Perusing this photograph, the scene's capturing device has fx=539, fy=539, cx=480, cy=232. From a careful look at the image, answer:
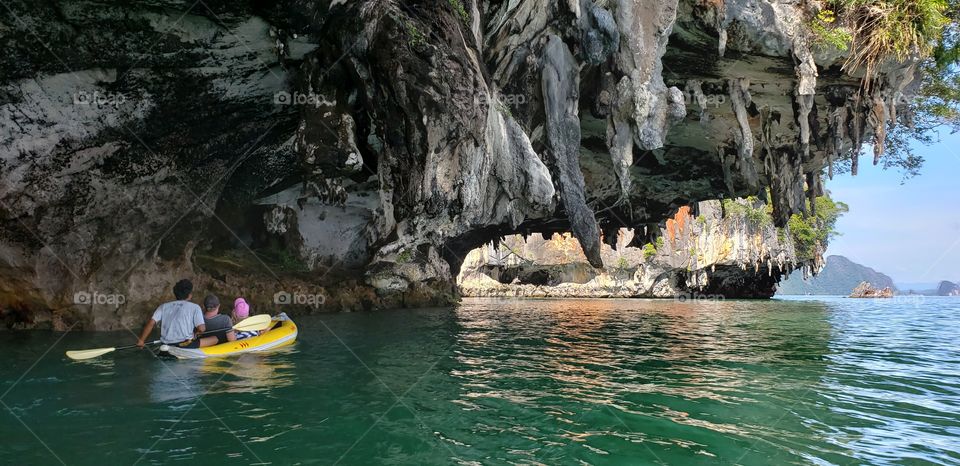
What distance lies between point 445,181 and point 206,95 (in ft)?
18.9

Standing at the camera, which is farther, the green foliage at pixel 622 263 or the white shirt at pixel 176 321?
the green foliage at pixel 622 263

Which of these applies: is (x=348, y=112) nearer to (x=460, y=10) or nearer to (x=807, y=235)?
(x=460, y=10)

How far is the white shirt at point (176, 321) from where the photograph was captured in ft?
31.4

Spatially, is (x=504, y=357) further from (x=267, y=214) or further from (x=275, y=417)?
(x=267, y=214)

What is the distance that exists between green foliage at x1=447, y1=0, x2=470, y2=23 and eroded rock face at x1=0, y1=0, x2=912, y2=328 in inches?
2.3

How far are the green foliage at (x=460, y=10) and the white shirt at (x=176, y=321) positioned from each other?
7.79m

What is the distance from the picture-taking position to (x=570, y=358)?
34.2ft

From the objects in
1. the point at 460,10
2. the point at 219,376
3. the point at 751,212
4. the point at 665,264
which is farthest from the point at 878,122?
the point at 665,264

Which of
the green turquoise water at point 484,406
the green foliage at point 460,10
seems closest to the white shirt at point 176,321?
the green turquoise water at point 484,406

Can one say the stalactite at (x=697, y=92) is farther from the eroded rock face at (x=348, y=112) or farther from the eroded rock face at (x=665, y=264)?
the eroded rock face at (x=665, y=264)

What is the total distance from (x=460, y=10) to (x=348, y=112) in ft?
10.7

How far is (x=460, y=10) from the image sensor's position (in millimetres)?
11531

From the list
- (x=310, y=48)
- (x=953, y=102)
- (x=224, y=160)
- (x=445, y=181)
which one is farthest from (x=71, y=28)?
(x=953, y=102)

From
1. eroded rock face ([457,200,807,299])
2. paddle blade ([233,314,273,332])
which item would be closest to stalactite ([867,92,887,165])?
paddle blade ([233,314,273,332])
